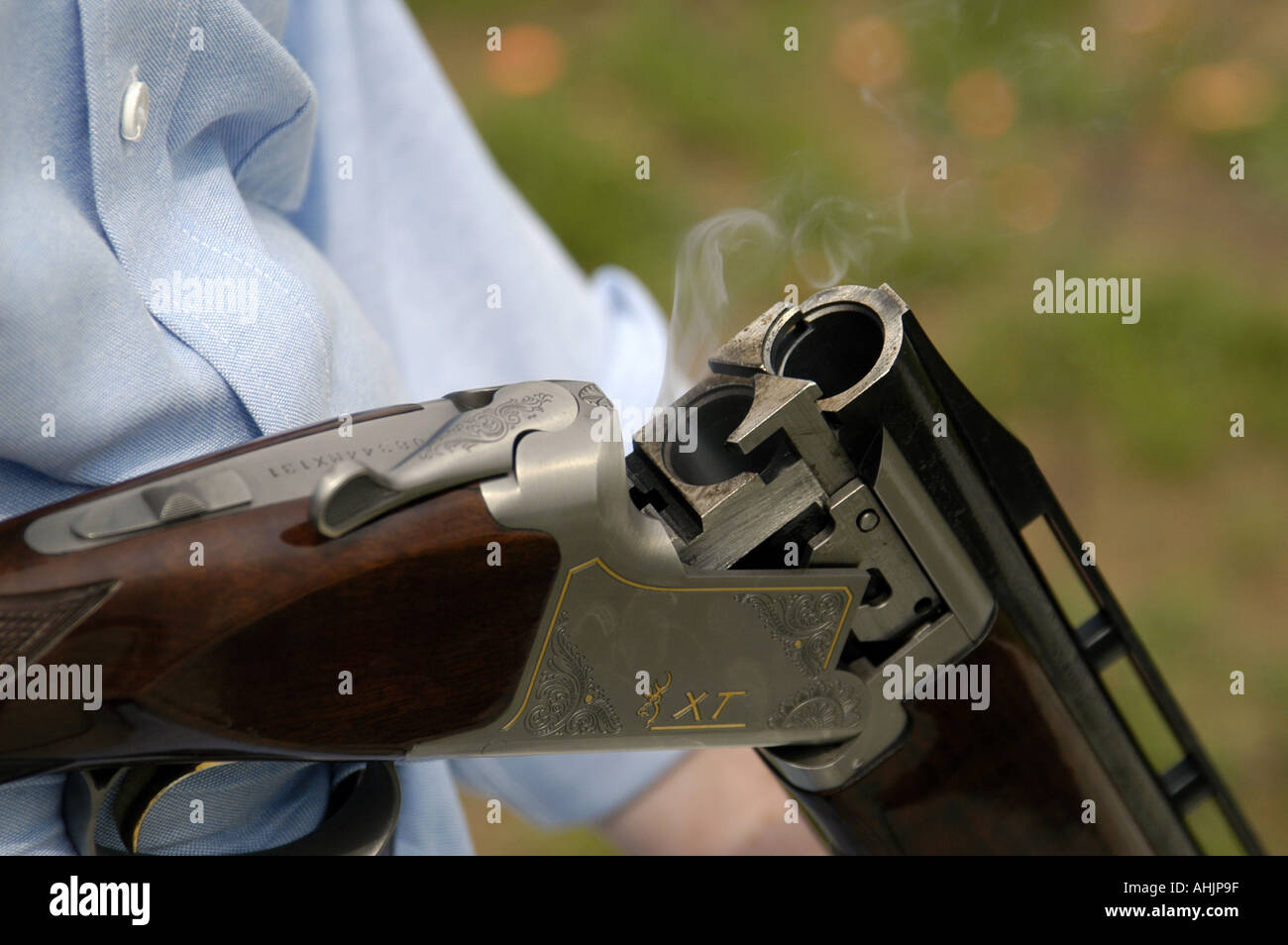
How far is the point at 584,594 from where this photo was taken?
0.73m

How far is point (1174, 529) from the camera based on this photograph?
2285 mm

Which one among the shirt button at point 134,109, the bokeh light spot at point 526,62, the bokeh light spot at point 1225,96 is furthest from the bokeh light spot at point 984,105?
the shirt button at point 134,109

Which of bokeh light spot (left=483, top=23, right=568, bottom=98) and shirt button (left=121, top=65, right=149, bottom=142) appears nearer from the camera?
shirt button (left=121, top=65, right=149, bottom=142)

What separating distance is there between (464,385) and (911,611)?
54 cm

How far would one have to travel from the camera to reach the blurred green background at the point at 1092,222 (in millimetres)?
2180

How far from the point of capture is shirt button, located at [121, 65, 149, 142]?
0.76 m

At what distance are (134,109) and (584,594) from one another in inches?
16.7

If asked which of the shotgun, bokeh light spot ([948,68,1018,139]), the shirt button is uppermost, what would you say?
the shirt button

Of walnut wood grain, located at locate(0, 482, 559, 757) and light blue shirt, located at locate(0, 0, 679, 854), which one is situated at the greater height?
light blue shirt, located at locate(0, 0, 679, 854)

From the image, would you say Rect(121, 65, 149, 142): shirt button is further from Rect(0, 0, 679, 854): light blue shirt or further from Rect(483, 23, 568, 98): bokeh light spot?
Rect(483, 23, 568, 98): bokeh light spot

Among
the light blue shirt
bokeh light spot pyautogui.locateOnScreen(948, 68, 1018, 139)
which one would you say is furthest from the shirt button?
bokeh light spot pyautogui.locateOnScreen(948, 68, 1018, 139)

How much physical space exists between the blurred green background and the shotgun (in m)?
1.24

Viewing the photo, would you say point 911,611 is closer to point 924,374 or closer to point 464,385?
point 924,374

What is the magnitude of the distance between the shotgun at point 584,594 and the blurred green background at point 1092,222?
Answer: 1242 millimetres
